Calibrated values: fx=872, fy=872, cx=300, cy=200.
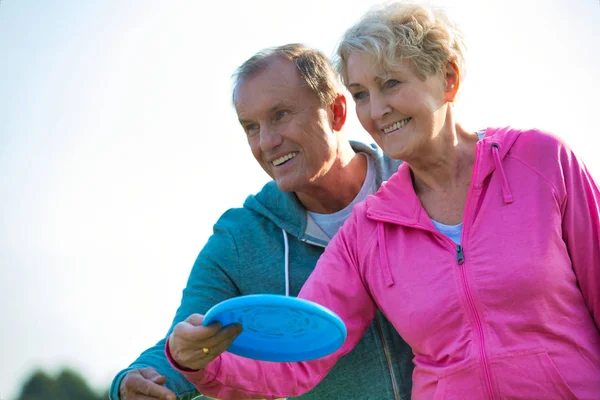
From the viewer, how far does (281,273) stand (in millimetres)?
4672

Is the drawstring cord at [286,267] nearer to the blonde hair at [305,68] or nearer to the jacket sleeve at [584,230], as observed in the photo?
the blonde hair at [305,68]

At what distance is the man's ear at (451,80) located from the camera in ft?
Answer: 12.6

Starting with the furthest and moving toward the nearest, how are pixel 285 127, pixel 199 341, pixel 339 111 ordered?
pixel 339 111
pixel 285 127
pixel 199 341

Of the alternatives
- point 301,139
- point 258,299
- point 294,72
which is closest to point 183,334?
point 258,299

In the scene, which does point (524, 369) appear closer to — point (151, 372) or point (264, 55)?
point (151, 372)

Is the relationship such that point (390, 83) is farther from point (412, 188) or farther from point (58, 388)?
point (58, 388)

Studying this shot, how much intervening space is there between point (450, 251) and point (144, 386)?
1.45m

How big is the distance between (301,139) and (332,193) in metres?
0.35

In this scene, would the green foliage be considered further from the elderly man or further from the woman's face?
the woman's face

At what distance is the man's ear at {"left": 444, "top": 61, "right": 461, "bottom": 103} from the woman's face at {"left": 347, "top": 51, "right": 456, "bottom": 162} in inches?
0.5

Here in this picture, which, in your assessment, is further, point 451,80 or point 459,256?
point 451,80

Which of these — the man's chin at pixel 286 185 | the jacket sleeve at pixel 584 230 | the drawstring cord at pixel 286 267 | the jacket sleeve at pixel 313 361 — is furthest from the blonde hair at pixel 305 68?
the jacket sleeve at pixel 584 230

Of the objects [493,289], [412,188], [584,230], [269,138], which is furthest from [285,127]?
[584,230]

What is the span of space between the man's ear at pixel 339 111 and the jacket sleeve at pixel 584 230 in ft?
5.93
